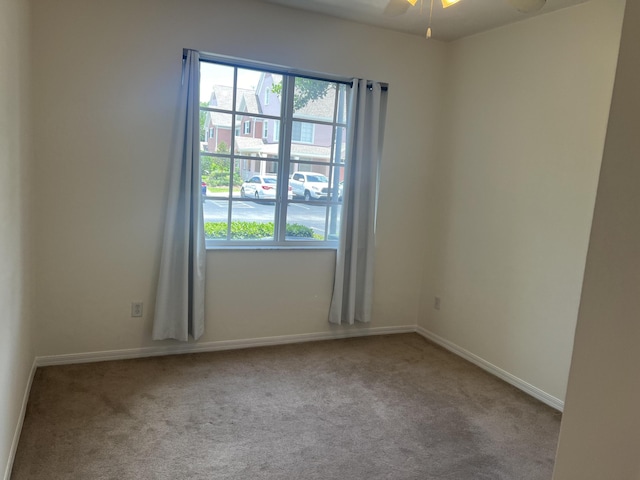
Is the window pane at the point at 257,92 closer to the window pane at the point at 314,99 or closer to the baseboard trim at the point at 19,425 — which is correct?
the window pane at the point at 314,99

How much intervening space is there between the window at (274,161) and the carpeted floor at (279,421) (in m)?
0.98

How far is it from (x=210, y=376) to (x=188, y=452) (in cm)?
84

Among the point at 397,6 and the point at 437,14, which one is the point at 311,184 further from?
the point at 397,6

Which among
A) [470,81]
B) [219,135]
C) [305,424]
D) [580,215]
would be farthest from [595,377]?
[470,81]

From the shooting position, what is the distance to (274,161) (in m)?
3.55

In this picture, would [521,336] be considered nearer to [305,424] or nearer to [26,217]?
[305,424]

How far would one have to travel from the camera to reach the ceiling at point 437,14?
3.04 metres

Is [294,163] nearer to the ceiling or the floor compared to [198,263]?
nearer to the ceiling

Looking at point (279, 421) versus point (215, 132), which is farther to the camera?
point (215, 132)

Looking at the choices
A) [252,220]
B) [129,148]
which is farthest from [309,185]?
[129,148]

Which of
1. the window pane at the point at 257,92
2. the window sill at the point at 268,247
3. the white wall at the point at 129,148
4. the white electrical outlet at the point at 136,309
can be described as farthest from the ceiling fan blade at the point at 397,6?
the white electrical outlet at the point at 136,309

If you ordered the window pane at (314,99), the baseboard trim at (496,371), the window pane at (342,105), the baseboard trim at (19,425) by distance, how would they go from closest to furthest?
1. the baseboard trim at (19,425)
2. the baseboard trim at (496,371)
3. the window pane at (314,99)
4. the window pane at (342,105)

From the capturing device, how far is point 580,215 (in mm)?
2822

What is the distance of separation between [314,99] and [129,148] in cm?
144
